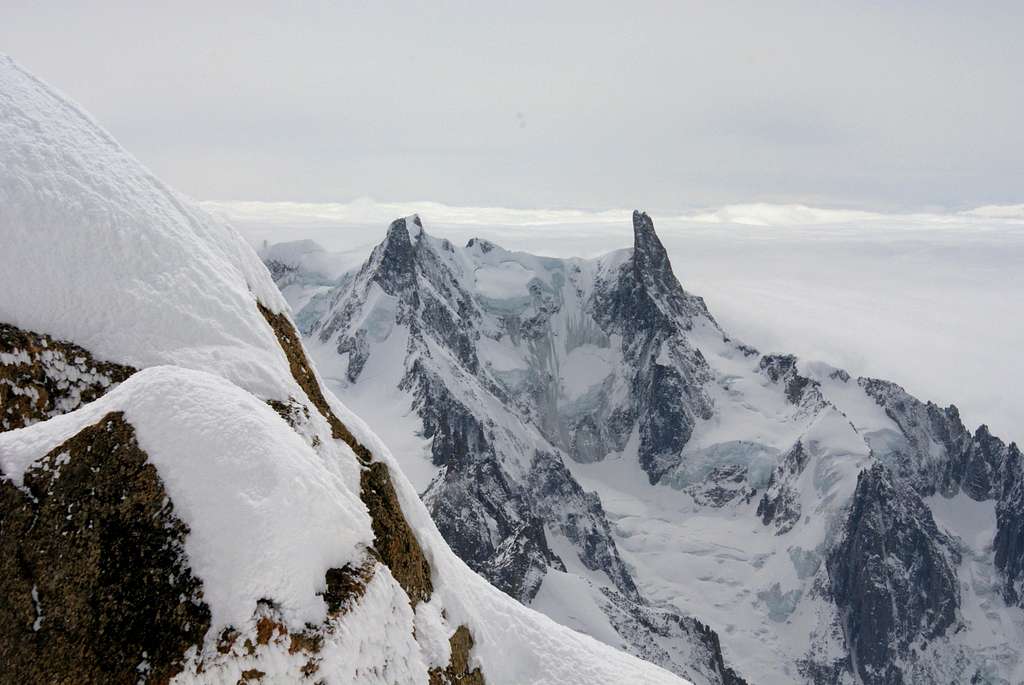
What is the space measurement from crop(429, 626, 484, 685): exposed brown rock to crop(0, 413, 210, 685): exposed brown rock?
25.5 ft

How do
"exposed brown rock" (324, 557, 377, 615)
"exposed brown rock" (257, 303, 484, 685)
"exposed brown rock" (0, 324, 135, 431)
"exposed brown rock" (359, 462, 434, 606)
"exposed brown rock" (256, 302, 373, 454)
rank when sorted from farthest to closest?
"exposed brown rock" (256, 302, 373, 454) < "exposed brown rock" (257, 303, 484, 685) < "exposed brown rock" (359, 462, 434, 606) < "exposed brown rock" (0, 324, 135, 431) < "exposed brown rock" (324, 557, 377, 615)

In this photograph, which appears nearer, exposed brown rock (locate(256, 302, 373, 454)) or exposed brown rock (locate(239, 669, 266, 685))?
exposed brown rock (locate(239, 669, 266, 685))

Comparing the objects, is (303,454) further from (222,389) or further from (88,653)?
(88,653)

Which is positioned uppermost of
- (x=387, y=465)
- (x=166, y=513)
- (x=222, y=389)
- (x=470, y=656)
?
(x=222, y=389)

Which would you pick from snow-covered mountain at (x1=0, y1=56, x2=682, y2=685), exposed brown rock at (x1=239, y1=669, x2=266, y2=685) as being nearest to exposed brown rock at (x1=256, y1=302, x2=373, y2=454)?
snow-covered mountain at (x1=0, y1=56, x2=682, y2=685)

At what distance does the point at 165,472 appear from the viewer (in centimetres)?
1377

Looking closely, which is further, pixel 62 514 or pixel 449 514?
pixel 449 514

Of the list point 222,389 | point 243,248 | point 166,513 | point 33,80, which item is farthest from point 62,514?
point 33,80

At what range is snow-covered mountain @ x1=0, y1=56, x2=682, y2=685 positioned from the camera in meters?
12.9

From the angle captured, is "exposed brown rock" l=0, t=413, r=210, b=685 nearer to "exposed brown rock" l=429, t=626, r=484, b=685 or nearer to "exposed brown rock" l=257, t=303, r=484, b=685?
"exposed brown rock" l=257, t=303, r=484, b=685

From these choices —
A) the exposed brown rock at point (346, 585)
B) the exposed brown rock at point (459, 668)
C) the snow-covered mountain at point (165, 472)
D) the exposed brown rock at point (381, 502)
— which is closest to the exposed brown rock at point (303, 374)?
the exposed brown rock at point (381, 502)

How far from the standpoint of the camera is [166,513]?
13492 mm

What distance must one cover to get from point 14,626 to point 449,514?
13869cm

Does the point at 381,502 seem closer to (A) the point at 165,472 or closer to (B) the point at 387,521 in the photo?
(B) the point at 387,521
